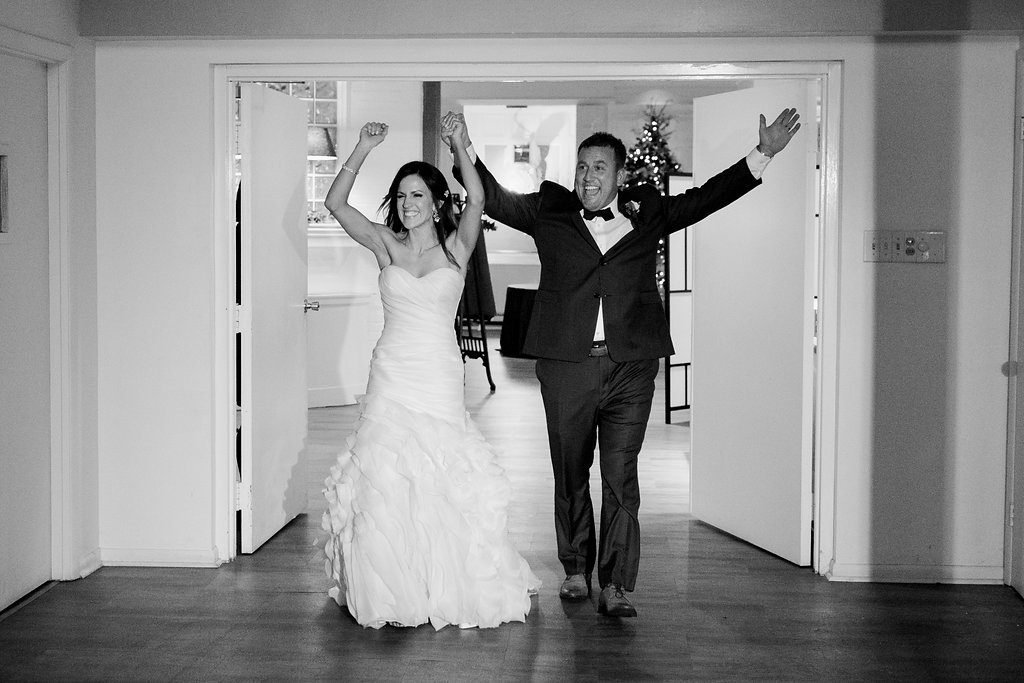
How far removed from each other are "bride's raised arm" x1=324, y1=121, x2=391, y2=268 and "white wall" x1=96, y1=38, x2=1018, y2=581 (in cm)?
69

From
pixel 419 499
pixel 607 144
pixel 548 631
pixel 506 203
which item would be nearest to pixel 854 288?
pixel 607 144

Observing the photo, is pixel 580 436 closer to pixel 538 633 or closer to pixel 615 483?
pixel 615 483

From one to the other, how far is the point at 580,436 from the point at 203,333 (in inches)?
67.0

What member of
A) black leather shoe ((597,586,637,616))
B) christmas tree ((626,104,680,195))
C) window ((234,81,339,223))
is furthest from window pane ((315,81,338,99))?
black leather shoe ((597,586,637,616))

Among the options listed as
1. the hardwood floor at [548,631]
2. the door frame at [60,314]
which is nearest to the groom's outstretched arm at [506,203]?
the hardwood floor at [548,631]

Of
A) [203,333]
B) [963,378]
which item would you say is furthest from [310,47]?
[963,378]

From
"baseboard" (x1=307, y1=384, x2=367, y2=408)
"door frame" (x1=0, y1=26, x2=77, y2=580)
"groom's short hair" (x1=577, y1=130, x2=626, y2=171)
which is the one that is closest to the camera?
"groom's short hair" (x1=577, y1=130, x2=626, y2=171)

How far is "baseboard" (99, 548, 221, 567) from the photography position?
4914mm

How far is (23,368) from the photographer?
173 inches

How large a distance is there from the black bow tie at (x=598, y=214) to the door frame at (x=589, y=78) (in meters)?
Answer: 0.76

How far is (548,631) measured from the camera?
4.06 m

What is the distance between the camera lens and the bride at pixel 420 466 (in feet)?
13.2

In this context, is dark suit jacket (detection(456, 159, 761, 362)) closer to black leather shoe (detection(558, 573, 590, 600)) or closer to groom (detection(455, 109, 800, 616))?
groom (detection(455, 109, 800, 616))

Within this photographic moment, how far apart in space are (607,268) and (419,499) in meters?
1.06
